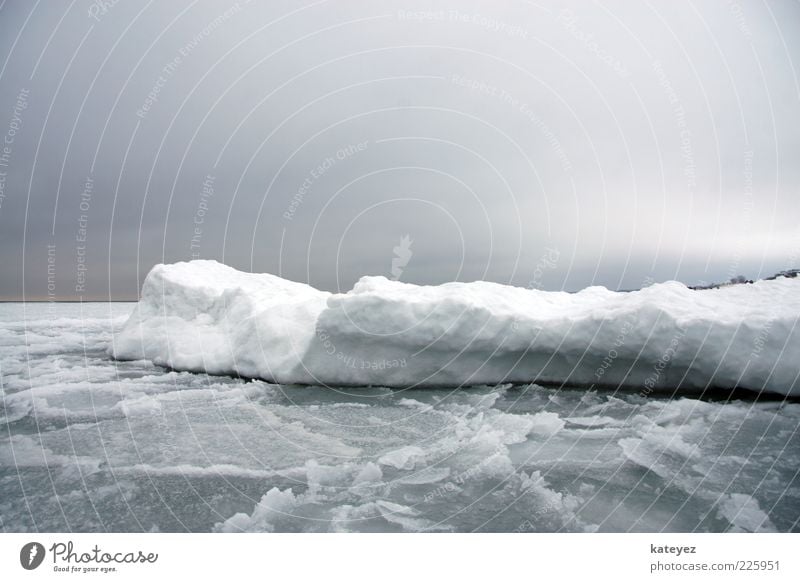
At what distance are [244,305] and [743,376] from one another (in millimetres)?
8128

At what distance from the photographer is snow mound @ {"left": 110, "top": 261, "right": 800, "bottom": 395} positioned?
5355mm

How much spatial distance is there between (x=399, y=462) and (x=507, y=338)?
3045 mm

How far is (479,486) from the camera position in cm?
359

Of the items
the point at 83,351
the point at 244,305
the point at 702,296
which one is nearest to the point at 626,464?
the point at 702,296

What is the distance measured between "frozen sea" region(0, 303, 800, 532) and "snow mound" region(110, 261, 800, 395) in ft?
1.46
